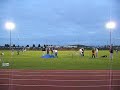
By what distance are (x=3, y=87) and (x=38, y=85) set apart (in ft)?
5.04

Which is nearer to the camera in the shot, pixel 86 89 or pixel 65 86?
pixel 86 89

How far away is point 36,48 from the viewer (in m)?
108

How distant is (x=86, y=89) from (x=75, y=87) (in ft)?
2.63

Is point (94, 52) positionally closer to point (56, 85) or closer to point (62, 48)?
point (56, 85)

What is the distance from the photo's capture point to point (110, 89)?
14.1 meters

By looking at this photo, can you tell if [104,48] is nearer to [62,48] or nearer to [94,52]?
[62,48]

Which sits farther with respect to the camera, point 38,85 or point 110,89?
point 38,85

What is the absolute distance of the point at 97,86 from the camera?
49.8ft

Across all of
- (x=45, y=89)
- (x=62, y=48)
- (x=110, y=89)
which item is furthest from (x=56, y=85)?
(x=62, y=48)

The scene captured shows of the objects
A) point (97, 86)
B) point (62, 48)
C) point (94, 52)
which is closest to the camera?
point (97, 86)

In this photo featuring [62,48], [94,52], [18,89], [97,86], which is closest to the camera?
[18,89]

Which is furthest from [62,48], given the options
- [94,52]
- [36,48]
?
[94,52]

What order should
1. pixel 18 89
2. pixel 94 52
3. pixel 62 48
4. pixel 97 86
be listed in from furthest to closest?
pixel 62 48 → pixel 94 52 → pixel 97 86 → pixel 18 89

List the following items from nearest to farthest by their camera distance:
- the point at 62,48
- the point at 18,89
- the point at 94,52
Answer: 1. the point at 18,89
2. the point at 94,52
3. the point at 62,48
